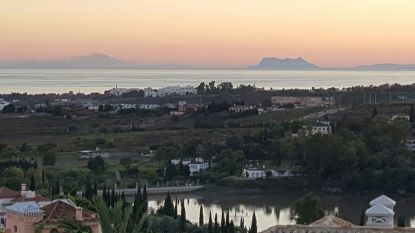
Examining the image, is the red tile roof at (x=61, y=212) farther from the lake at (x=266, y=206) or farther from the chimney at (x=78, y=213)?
the lake at (x=266, y=206)

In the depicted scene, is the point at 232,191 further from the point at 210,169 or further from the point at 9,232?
the point at 9,232

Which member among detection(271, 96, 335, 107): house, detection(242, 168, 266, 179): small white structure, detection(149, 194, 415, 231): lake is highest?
detection(271, 96, 335, 107): house

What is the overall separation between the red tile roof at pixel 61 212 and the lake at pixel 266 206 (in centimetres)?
1476

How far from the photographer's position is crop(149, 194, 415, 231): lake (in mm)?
39141

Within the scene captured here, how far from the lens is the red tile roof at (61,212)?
2208 cm

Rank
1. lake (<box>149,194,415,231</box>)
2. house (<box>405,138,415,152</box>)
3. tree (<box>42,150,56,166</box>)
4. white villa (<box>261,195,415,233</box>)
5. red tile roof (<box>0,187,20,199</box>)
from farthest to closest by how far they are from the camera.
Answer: house (<box>405,138,415,152</box>), tree (<box>42,150,56,166</box>), lake (<box>149,194,415,231</box>), red tile roof (<box>0,187,20,199</box>), white villa (<box>261,195,415,233</box>)

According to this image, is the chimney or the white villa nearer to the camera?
the white villa

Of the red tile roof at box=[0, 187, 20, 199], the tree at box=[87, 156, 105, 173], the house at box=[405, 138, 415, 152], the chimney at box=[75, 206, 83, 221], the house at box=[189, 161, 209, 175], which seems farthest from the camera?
the house at box=[405, 138, 415, 152]

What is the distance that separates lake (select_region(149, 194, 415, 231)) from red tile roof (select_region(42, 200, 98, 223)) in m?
14.8

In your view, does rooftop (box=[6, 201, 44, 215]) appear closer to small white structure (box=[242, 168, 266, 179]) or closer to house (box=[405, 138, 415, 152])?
small white structure (box=[242, 168, 266, 179])

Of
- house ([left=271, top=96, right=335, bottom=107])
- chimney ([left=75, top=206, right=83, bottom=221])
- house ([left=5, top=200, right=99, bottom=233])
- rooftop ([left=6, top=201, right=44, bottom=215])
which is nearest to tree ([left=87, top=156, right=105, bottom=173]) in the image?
rooftop ([left=6, top=201, right=44, bottom=215])

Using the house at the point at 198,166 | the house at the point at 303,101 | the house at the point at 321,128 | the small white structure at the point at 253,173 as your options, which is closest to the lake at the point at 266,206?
the small white structure at the point at 253,173

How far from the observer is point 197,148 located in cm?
5559

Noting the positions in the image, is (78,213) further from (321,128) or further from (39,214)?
(321,128)
